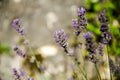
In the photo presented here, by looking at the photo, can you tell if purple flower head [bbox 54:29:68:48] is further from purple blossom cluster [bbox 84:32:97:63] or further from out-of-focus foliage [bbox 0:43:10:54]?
out-of-focus foliage [bbox 0:43:10:54]

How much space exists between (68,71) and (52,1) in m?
1.03

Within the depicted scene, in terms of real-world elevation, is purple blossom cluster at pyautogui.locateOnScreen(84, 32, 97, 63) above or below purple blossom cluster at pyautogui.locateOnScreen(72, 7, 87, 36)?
below

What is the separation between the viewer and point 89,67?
3660mm

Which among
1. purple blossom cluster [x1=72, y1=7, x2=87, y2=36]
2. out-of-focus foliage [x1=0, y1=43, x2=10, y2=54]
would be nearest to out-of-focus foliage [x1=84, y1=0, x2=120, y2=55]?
out-of-focus foliage [x1=0, y1=43, x2=10, y2=54]

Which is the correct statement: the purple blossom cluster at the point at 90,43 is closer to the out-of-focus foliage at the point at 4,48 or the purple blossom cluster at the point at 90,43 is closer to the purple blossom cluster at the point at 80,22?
the purple blossom cluster at the point at 80,22

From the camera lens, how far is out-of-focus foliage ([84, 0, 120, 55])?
390 centimetres

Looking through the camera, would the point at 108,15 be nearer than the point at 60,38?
No

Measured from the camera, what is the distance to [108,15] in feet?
13.2

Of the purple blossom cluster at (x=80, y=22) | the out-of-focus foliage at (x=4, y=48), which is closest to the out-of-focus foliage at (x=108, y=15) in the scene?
the out-of-focus foliage at (x=4, y=48)

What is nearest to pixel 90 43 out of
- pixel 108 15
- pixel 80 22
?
pixel 80 22

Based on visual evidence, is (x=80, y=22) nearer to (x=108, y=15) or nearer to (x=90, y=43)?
(x=90, y=43)

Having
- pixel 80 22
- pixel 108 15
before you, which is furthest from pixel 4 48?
pixel 80 22

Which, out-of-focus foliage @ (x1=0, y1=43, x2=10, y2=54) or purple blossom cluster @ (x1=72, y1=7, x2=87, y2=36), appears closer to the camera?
purple blossom cluster @ (x1=72, y1=7, x2=87, y2=36)

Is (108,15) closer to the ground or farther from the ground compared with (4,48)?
farther from the ground
